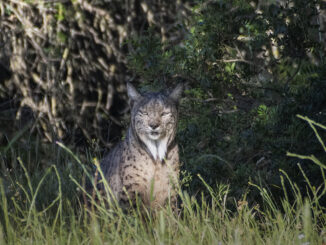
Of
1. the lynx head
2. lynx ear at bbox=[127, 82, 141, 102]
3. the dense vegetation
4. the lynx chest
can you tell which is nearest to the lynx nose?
the lynx head

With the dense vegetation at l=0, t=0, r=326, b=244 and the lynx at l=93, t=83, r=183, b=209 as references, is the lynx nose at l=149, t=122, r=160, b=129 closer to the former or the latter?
the lynx at l=93, t=83, r=183, b=209

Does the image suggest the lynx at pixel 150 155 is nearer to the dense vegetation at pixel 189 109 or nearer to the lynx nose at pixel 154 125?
the lynx nose at pixel 154 125

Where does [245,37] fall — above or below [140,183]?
above

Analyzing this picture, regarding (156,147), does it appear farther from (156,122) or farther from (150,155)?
(156,122)

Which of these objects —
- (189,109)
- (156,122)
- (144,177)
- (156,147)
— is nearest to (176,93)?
(156,122)

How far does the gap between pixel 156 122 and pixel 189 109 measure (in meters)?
1.04

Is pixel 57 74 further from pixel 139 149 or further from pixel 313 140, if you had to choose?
pixel 313 140

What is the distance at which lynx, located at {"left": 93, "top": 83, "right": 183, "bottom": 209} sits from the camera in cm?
438

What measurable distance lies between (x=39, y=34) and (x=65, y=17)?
1.33 ft

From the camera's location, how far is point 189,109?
536 centimetres

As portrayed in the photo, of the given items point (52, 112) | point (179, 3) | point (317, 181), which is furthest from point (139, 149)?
point (179, 3)

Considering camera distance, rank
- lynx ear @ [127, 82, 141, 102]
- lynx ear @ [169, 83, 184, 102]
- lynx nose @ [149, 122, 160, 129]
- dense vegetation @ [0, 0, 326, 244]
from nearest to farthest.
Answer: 1. dense vegetation @ [0, 0, 326, 244]
2. lynx nose @ [149, 122, 160, 129]
3. lynx ear @ [169, 83, 184, 102]
4. lynx ear @ [127, 82, 141, 102]

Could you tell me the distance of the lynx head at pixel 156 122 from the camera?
4383 mm

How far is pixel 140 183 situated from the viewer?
4.39m
